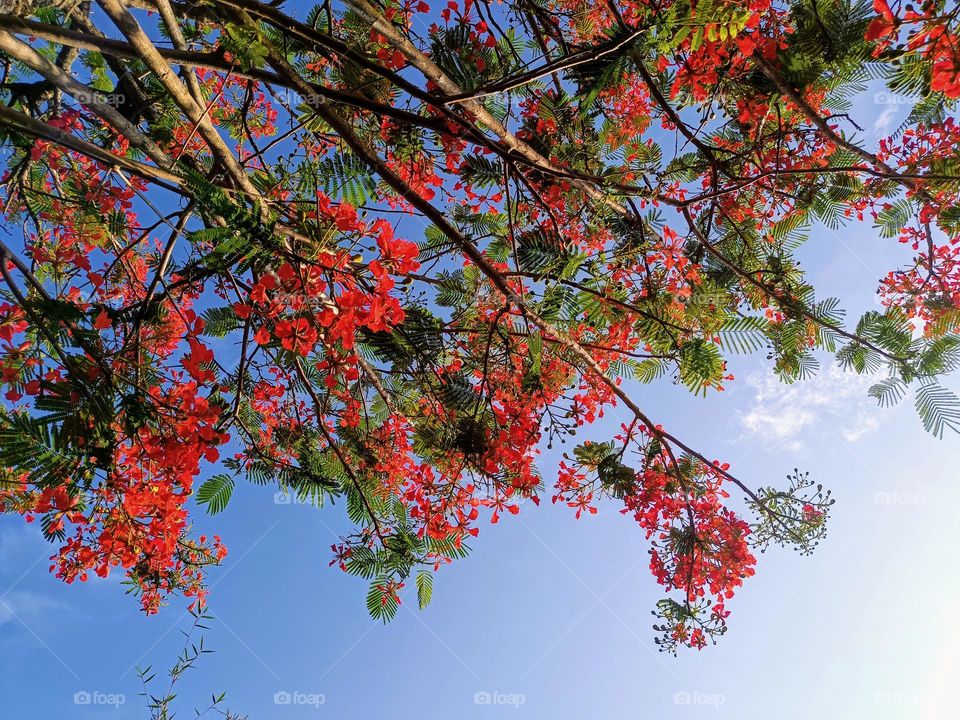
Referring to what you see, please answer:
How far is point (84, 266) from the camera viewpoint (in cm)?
261

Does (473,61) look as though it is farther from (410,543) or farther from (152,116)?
(410,543)

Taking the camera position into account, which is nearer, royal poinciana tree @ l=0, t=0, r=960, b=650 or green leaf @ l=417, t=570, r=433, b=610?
royal poinciana tree @ l=0, t=0, r=960, b=650

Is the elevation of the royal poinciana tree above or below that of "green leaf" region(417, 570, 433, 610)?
above

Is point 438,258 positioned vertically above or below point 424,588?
above

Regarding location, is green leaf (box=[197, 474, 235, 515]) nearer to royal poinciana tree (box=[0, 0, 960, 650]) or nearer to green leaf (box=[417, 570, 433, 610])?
royal poinciana tree (box=[0, 0, 960, 650])

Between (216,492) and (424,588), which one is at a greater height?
(216,492)

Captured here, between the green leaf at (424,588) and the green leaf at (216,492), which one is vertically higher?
the green leaf at (216,492)

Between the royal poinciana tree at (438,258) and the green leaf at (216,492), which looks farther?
the green leaf at (216,492)

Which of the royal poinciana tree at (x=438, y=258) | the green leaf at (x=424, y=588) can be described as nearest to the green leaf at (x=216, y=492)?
the royal poinciana tree at (x=438, y=258)

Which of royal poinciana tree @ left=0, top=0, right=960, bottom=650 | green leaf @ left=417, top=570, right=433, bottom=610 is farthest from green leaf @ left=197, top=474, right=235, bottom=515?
green leaf @ left=417, top=570, right=433, bottom=610

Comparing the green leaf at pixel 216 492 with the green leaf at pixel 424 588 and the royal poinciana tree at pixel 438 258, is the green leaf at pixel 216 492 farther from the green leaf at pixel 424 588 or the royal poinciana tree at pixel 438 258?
the green leaf at pixel 424 588

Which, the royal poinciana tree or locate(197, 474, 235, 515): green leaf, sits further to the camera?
locate(197, 474, 235, 515): green leaf

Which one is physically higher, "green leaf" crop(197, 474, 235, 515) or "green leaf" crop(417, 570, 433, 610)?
"green leaf" crop(197, 474, 235, 515)

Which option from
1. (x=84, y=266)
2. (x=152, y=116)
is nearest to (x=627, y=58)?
(x=84, y=266)
